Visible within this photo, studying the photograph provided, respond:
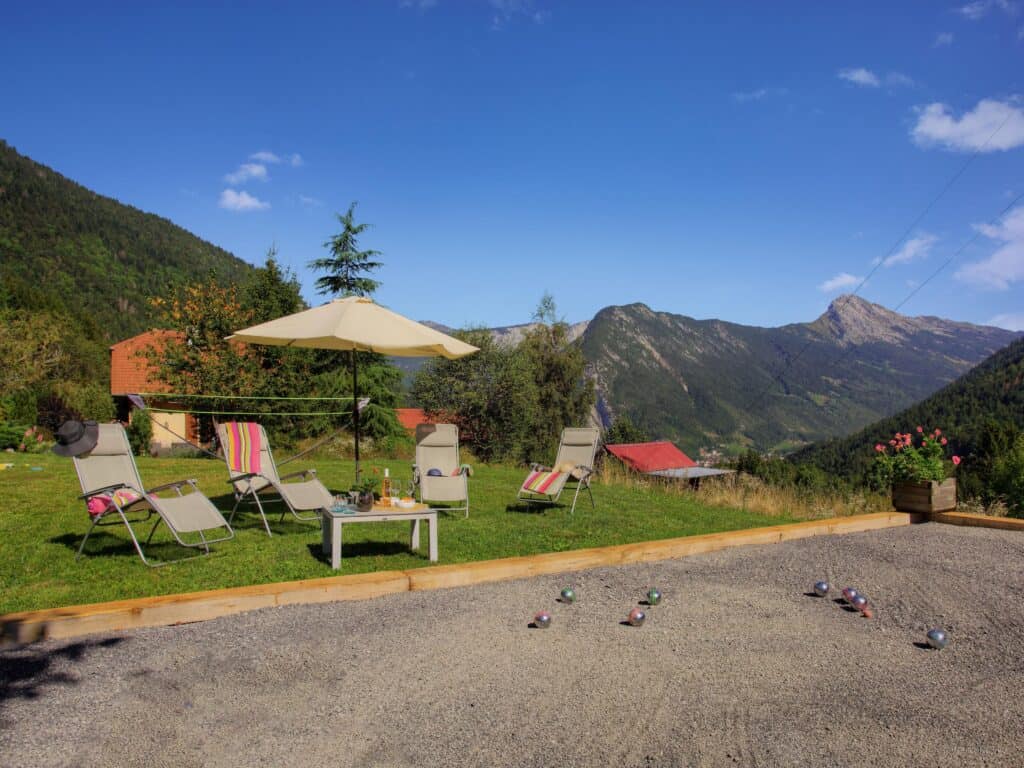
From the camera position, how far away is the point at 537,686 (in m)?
2.52

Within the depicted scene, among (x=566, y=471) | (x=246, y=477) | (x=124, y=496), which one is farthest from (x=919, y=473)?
(x=124, y=496)

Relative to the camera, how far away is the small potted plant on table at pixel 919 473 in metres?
6.44

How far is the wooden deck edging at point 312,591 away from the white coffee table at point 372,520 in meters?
0.35

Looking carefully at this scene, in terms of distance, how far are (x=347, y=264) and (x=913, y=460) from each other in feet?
61.5

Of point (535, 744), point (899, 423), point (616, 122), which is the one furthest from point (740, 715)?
point (899, 423)

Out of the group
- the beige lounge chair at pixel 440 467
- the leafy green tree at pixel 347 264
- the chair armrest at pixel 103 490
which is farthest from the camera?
the leafy green tree at pixel 347 264

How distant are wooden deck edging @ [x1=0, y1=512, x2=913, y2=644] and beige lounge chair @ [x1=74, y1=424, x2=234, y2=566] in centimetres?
99

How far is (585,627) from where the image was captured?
3.20m

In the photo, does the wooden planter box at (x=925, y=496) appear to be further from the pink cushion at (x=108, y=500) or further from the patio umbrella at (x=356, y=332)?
the pink cushion at (x=108, y=500)

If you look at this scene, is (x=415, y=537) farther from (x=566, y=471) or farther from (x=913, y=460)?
(x=913, y=460)

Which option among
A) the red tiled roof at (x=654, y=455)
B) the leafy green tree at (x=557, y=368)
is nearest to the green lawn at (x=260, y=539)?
the leafy green tree at (x=557, y=368)

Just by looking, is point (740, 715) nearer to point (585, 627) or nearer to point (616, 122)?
point (585, 627)

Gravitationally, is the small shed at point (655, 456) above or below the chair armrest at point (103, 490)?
below

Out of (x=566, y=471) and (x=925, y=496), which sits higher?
(x=566, y=471)
